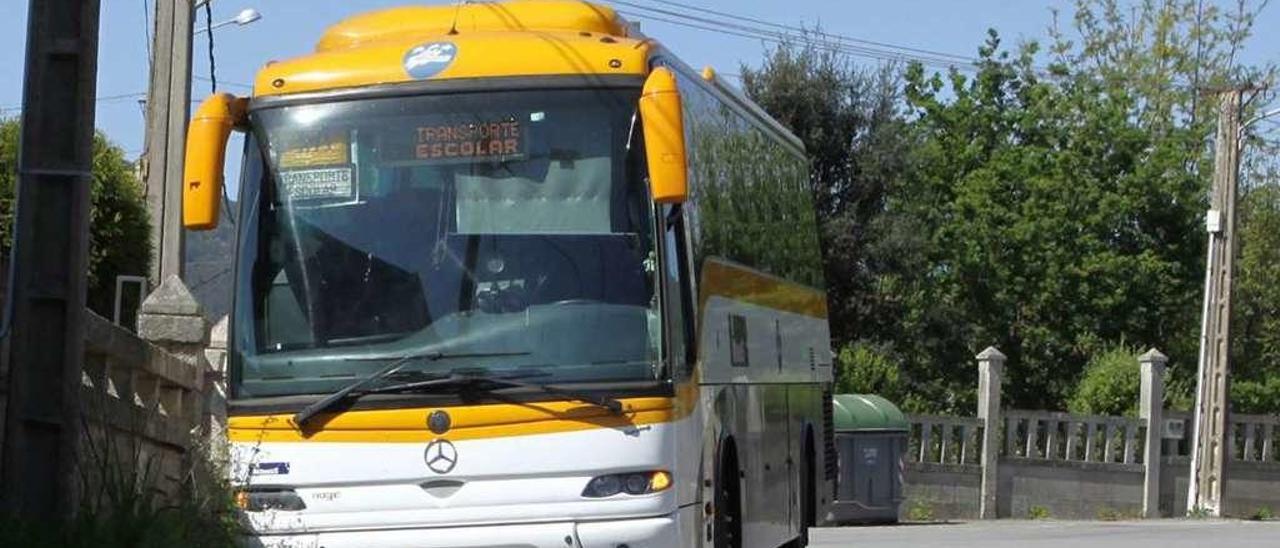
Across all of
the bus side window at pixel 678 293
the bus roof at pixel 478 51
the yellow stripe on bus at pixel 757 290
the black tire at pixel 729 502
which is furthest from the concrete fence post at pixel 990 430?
the bus side window at pixel 678 293

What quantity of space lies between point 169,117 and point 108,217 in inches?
73.3

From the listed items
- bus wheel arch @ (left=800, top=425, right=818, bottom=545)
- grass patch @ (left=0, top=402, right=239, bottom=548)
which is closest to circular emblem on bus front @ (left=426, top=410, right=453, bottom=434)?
grass patch @ (left=0, top=402, right=239, bottom=548)

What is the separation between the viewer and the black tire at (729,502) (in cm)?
1232

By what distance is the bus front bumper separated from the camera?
10.9 meters

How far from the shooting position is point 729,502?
42.1 ft

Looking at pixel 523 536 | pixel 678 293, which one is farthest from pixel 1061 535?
pixel 523 536

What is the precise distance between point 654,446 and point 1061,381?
134ft

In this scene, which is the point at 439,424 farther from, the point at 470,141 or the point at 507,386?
the point at 470,141

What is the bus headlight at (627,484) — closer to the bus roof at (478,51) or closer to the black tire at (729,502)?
the black tire at (729,502)

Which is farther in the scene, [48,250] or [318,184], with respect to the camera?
[318,184]

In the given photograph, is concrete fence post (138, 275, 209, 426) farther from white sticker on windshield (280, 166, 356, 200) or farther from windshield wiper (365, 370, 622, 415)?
windshield wiper (365, 370, 622, 415)

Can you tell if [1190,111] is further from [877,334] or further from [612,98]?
[612,98]

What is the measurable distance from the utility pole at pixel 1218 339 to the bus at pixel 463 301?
24.5 metres

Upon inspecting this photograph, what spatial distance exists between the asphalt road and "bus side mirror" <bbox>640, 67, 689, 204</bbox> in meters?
12.0
